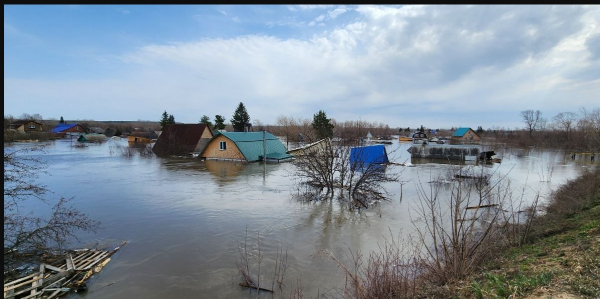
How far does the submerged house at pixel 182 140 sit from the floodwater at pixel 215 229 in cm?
1726

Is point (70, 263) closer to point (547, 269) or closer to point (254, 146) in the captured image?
point (547, 269)

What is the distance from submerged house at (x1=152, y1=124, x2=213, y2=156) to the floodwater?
1726 cm

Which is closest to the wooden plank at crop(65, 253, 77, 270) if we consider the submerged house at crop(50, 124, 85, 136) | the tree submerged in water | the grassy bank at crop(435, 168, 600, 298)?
the grassy bank at crop(435, 168, 600, 298)

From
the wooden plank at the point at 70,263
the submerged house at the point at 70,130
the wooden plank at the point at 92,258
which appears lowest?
the wooden plank at the point at 92,258

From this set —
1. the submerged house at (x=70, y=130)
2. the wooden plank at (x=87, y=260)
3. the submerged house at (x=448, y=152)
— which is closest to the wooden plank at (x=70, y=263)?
the wooden plank at (x=87, y=260)

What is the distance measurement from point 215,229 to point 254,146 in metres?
21.8

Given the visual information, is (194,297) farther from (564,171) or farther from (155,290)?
(564,171)

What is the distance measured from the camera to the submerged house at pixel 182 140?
129ft

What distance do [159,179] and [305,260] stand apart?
16.5 metres

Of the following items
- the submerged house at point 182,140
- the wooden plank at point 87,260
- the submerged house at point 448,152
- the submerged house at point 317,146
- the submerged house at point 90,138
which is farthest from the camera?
the submerged house at point 90,138

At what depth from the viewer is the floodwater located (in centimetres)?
779

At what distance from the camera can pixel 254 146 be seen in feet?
108

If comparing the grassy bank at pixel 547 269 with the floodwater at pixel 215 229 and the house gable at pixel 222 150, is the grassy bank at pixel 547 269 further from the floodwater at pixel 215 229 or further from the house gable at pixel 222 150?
the house gable at pixel 222 150

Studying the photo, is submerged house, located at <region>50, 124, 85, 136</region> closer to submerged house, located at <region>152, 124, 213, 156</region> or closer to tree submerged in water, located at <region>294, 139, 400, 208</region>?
submerged house, located at <region>152, 124, 213, 156</region>
